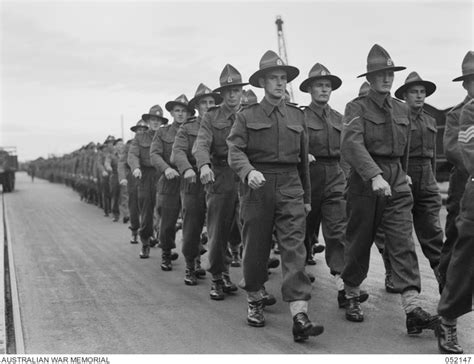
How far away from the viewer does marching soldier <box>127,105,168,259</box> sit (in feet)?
28.5

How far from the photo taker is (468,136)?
3787 mm

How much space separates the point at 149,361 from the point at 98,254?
538cm

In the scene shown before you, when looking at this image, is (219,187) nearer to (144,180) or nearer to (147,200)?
(147,200)

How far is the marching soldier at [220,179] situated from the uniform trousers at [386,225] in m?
1.42

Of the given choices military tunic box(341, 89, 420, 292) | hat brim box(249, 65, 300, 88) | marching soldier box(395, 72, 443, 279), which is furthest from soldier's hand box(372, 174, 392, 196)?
marching soldier box(395, 72, 443, 279)

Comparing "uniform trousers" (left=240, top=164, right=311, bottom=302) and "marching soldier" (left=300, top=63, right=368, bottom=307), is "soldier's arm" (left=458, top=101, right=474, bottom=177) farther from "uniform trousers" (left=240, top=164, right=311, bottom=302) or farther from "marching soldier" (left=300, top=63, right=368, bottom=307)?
"marching soldier" (left=300, top=63, right=368, bottom=307)

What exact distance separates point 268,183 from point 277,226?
0.34m

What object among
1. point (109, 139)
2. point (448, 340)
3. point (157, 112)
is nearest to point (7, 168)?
point (109, 139)

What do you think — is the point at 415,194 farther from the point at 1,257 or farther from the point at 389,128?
the point at 1,257

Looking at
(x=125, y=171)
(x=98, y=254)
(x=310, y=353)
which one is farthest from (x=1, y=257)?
(x=310, y=353)

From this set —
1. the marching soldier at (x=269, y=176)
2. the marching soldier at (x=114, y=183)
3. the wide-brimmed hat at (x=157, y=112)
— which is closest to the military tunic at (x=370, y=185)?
the marching soldier at (x=269, y=176)

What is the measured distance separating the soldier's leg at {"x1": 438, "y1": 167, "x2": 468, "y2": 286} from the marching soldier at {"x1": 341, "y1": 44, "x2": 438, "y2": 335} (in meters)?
0.54

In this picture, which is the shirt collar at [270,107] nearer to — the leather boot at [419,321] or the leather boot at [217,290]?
the leather boot at [419,321]

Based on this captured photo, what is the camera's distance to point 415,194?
19.2 ft
